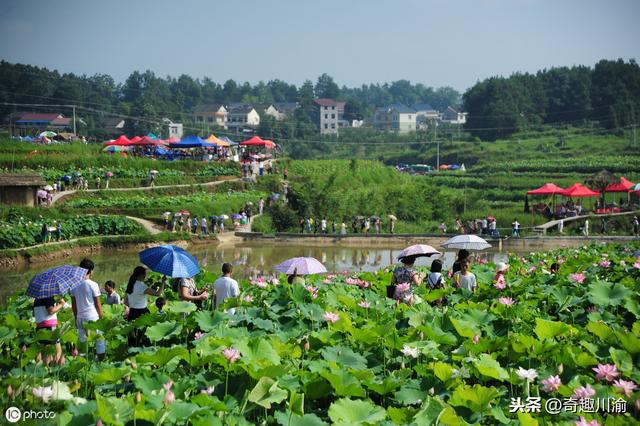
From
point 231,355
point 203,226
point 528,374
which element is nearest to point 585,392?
point 528,374

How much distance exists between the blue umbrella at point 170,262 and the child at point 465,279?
323cm

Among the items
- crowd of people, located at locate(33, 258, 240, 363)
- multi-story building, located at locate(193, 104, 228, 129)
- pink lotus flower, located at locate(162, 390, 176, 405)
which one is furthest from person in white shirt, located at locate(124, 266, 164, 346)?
multi-story building, located at locate(193, 104, 228, 129)

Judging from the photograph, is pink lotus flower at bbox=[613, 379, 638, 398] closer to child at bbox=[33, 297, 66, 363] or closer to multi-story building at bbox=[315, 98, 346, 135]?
child at bbox=[33, 297, 66, 363]

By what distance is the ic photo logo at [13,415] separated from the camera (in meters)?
4.94

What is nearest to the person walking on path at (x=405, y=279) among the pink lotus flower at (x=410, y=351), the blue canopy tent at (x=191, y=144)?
the pink lotus flower at (x=410, y=351)

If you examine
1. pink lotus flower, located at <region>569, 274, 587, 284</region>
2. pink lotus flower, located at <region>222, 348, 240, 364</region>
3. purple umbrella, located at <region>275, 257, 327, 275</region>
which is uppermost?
pink lotus flower, located at <region>222, 348, 240, 364</region>

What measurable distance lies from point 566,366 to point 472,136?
72.8 m

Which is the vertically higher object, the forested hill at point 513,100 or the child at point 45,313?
the forested hill at point 513,100

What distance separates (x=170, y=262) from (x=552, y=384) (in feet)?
17.3

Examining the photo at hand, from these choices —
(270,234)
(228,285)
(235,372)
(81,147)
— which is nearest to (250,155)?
(81,147)

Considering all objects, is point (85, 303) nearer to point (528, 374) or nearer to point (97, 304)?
point (97, 304)

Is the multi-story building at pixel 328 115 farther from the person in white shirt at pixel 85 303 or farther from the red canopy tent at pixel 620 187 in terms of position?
the person in white shirt at pixel 85 303

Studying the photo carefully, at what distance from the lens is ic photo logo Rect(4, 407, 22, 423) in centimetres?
494

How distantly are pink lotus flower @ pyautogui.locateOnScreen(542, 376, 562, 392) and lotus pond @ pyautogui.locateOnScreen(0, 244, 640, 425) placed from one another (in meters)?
0.01
